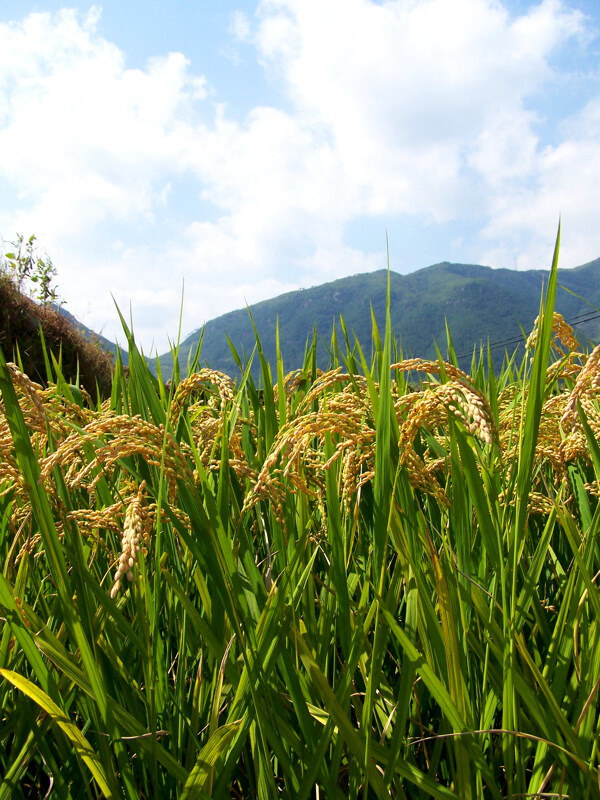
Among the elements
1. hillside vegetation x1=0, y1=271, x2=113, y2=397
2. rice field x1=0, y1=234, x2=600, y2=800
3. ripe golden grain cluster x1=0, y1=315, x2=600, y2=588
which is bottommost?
rice field x1=0, y1=234, x2=600, y2=800

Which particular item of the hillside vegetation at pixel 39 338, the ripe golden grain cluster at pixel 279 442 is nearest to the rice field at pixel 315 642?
the ripe golden grain cluster at pixel 279 442

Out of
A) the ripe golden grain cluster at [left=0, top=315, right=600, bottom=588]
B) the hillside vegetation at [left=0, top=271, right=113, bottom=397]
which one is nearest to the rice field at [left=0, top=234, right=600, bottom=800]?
the ripe golden grain cluster at [left=0, top=315, right=600, bottom=588]

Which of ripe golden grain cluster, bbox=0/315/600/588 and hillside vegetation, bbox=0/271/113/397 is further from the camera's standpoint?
hillside vegetation, bbox=0/271/113/397

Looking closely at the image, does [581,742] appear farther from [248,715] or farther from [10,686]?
[10,686]

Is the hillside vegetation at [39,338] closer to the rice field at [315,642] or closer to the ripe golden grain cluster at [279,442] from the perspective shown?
the ripe golden grain cluster at [279,442]

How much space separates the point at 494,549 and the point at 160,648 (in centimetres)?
73

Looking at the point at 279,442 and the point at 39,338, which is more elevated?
the point at 39,338

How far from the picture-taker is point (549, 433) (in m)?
2.00

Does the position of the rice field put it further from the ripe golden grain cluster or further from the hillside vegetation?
the hillside vegetation

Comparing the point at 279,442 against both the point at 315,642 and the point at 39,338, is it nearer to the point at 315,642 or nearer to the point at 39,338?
the point at 315,642

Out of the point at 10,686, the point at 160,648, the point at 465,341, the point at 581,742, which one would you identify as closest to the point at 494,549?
the point at 581,742

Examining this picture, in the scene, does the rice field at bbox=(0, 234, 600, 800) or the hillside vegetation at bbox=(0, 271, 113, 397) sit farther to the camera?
the hillside vegetation at bbox=(0, 271, 113, 397)

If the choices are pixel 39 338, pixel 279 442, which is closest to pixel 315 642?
→ pixel 279 442

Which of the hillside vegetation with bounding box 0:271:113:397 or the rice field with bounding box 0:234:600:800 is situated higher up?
the hillside vegetation with bounding box 0:271:113:397
